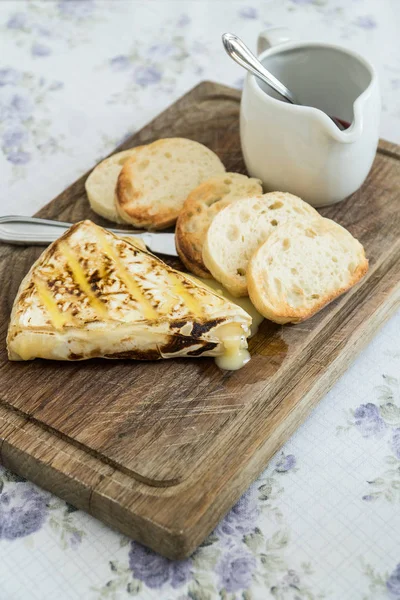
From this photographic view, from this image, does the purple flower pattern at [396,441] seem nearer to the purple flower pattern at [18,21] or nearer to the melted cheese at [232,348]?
the melted cheese at [232,348]

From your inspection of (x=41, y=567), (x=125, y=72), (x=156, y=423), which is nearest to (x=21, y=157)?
(x=125, y=72)

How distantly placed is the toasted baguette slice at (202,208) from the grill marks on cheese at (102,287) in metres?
0.17

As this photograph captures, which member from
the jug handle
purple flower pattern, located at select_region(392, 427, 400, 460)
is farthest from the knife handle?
purple flower pattern, located at select_region(392, 427, 400, 460)

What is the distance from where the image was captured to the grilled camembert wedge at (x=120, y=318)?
2227 mm

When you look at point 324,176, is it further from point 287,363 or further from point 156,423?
point 156,423

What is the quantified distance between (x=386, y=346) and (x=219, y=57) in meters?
1.94

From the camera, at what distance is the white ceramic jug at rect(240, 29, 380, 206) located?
2564mm

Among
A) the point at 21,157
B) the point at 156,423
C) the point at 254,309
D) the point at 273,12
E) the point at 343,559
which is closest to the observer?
the point at 343,559

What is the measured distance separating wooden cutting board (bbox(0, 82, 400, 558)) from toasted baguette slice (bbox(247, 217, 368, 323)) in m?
0.05

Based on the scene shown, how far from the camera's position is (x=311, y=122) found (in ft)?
8.32

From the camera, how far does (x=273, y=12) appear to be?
13.5 feet

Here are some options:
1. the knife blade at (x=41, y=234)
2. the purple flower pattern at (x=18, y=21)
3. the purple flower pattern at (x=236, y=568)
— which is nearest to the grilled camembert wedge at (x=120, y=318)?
the knife blade at (x=41, y=234)

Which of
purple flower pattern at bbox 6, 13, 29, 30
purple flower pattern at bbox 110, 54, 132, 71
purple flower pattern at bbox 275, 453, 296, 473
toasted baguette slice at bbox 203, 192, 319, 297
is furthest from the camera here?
purple flower pattern at bbox 6, 13, 29, 30

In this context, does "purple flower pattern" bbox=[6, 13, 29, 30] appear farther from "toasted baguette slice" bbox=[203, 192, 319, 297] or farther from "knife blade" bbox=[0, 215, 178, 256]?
"toasted baguette slice" bbox=[203, 192, 319, 297]
